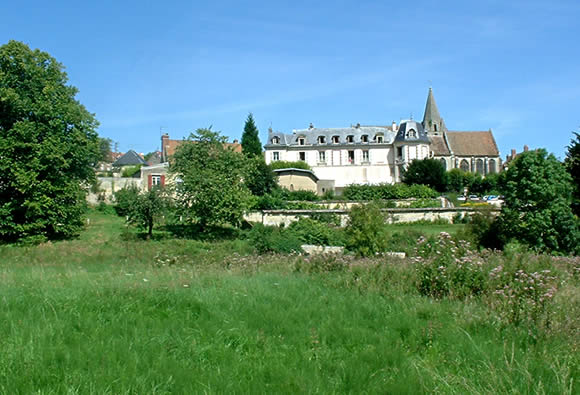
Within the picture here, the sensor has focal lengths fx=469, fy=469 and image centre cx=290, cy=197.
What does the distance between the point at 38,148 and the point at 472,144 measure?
6530 centimetres

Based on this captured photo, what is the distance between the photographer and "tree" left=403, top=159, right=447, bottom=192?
5191cm

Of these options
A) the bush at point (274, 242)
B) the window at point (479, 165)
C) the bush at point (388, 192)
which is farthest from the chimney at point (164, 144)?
the window at point (479, 165)

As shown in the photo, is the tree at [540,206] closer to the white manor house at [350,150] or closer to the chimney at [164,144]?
the white manor house at [350,150]

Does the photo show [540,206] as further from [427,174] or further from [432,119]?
[432,119]

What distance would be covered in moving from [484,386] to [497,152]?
7789cm

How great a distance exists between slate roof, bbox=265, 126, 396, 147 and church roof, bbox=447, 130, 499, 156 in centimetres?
1753

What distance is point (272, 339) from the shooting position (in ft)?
17.3

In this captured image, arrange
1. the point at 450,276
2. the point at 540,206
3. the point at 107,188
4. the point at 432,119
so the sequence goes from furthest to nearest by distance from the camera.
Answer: the point at 432,119 < the point at 107,188 < the point at 540,206 < the point at 450,276

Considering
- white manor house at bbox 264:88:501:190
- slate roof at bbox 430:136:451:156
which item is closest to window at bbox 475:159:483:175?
slate roof at bbox 430:136:451:156

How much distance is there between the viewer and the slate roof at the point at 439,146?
70375mm

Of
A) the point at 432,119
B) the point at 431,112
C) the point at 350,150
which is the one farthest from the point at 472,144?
the point at 350,150

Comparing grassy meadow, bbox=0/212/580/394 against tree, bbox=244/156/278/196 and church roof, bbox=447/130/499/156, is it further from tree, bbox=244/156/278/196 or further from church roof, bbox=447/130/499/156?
church roof, bbox=447/130/499/156

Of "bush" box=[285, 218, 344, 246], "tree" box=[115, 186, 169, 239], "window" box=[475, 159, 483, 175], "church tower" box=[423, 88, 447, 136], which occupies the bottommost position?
"bush" box=[285, 218, 344, 246]

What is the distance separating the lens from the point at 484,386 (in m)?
4.01
